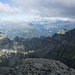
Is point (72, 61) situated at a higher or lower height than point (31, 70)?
lower

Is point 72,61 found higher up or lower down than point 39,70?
lower down

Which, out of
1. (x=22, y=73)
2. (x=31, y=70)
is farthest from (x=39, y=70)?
(x=22, y=73)

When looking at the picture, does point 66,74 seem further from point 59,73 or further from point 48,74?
point 48,74

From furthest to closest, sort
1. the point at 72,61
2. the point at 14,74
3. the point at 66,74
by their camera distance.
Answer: the point at 72,61, the point at 14,74, the point at 66,74

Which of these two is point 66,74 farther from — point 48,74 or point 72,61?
point 72,61

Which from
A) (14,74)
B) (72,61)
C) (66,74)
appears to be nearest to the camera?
(66,74)

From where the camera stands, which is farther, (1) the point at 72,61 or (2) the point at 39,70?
(1) the point at 72,61

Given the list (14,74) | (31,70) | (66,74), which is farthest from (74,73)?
(14,74)

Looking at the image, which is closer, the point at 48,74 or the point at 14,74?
the point at 48,74

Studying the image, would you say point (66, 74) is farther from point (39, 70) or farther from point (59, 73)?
point (39, 70)
